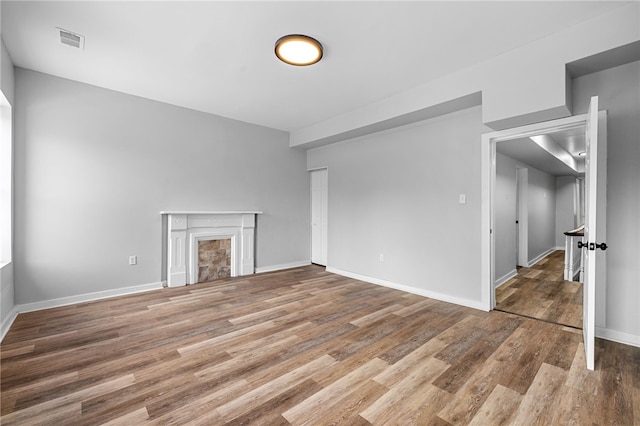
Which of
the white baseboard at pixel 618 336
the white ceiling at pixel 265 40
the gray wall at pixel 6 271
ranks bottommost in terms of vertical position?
the white baseboard at pixel 618 336

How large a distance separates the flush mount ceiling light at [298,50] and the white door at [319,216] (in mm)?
3193

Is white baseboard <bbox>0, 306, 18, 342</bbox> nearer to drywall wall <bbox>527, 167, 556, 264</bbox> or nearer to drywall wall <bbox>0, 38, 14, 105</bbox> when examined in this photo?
drywall wall <bbox>0, 38, 14, 105</bbox>

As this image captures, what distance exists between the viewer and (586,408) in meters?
1.71

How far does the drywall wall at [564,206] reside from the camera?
845 cm

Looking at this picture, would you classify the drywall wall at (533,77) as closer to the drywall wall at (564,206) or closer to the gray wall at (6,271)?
the gray wall at (6,271)

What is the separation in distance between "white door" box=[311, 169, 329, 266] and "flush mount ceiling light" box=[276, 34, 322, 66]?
10.5ft

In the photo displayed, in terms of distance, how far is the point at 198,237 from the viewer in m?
4.58

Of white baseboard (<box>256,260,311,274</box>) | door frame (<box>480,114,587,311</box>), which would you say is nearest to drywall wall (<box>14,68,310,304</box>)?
white baseboard (<box>256,260,311,274</box>)

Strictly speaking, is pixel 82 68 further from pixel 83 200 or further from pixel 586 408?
pixel 586 408

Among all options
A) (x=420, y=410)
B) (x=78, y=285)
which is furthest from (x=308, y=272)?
(x=420, y=410)

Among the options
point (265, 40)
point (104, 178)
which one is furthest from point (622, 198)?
point (104, 178)

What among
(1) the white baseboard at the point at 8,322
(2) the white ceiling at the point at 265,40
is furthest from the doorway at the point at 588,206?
(1) the white baseboard at the point at 8,322

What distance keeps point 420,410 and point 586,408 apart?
3.34 feet

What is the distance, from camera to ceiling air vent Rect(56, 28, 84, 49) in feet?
8.42
